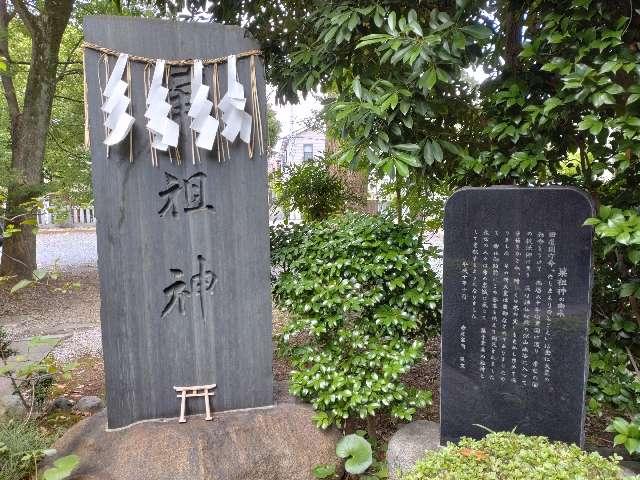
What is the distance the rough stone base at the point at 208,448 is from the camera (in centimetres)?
266

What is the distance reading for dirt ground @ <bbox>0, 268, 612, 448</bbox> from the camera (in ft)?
11.8

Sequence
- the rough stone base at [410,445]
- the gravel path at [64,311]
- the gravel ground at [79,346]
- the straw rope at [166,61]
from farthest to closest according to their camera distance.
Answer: the gravel path at [64,311], the gravel ground at [79,346], the straw rope at [166,61], the rough stone base at [410,445]

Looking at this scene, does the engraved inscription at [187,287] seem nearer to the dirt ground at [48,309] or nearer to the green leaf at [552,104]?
the green leaf at [552,104]

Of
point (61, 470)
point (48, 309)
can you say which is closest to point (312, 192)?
point (61, 470)

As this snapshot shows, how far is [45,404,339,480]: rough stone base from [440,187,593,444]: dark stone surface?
91 cm

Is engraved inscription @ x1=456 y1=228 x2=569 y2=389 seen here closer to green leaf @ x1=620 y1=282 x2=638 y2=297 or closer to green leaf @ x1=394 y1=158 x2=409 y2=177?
green leaf @ x1=620 y1=282 x2=638 y2=297

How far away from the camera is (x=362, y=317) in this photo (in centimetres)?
309

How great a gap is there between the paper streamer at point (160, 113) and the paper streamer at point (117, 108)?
0.13 meters

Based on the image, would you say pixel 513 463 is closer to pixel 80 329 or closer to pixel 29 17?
pixel 80 329

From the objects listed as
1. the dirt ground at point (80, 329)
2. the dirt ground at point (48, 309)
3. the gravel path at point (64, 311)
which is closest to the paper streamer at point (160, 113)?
the gravel path at point (64, 311)

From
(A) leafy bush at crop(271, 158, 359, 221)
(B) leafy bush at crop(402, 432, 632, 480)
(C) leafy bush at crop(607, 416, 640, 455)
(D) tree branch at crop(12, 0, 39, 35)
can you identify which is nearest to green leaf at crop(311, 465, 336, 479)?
(B) leafy bush at crop(402, 432, 632, 480)

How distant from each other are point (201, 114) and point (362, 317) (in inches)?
67.8

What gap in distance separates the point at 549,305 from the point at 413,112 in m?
1.38

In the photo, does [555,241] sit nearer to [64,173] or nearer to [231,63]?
[231,63]
